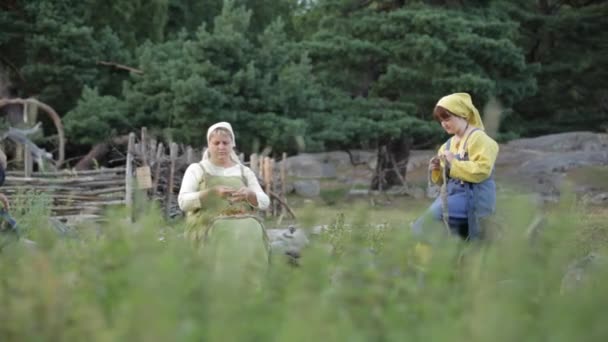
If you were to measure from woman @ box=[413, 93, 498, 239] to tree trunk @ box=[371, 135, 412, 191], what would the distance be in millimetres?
14892

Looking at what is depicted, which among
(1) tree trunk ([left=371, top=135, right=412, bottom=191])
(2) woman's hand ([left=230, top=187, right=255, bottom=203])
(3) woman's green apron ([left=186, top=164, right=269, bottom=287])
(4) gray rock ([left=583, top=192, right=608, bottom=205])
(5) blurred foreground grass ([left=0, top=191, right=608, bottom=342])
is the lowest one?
(4) gray rock ([left=583, top=192, right=608, bottom=205])

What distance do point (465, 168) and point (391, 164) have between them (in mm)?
16089

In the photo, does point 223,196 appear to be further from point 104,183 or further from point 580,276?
point 104,183

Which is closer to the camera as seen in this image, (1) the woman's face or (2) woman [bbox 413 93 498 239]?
(2) woman [bbox 413 93 498 239]

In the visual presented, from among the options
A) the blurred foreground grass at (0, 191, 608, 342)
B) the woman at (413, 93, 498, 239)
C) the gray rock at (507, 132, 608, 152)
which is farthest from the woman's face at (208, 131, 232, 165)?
the gray rock at (507, 132, 608, 152)

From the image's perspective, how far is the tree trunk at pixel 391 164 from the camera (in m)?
20.2

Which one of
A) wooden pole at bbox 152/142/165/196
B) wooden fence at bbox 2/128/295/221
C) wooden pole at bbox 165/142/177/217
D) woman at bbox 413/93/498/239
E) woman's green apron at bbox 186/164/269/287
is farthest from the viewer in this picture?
wooden pole at bbox 165/142/177/217

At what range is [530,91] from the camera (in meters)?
20.2

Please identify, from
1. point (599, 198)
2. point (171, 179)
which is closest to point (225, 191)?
point (171, 179)

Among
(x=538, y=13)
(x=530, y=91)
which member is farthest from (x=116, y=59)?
(x=538, y=13)

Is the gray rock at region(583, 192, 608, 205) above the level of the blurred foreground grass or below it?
below

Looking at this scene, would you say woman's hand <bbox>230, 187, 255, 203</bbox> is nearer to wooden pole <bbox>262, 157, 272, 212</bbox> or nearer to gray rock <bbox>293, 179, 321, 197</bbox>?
wooden pole <bbox>262, 157, 272, 212</bbox>

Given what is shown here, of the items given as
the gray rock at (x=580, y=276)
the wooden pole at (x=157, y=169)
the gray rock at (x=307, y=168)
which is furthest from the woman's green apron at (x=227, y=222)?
the gray rock at (x=307, y=168)

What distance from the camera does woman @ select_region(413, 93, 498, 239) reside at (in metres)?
4.78
